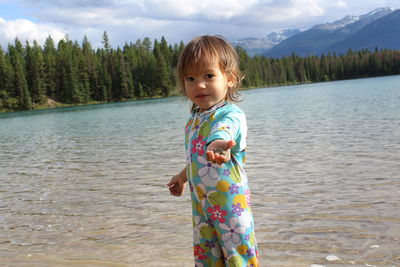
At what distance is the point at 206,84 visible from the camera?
104 inches

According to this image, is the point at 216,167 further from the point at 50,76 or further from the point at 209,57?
the point at 50,76

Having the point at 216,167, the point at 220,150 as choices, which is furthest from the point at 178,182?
the point at 220,150

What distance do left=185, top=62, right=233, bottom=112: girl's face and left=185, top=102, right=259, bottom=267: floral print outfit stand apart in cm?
6

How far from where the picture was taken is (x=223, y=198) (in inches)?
98.0

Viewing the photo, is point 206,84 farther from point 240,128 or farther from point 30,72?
point 30,72

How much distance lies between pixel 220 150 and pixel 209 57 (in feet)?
2.61

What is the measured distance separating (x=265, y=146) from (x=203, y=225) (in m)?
9.51

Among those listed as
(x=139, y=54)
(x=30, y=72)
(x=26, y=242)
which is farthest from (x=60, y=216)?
(x=139, y=54)

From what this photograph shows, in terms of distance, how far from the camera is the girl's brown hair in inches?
104

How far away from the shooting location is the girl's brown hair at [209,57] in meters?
2.64

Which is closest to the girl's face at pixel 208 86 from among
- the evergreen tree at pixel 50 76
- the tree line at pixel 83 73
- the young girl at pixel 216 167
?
the young girl at pixel 216 167

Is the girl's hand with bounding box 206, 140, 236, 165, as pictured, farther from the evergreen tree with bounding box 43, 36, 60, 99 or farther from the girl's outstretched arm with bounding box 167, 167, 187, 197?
the evergreen tree with bounding box 43, 36, 60, 99

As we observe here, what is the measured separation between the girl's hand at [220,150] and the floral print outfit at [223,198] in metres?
0.28

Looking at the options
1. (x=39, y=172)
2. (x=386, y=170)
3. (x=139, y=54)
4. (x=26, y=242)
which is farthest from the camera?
(x=139, y=54)
